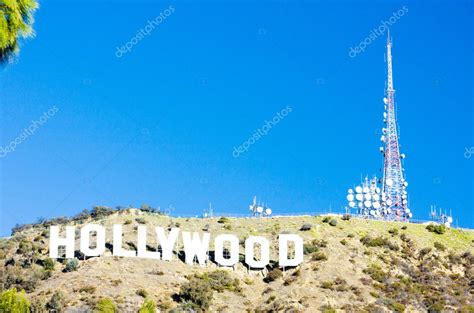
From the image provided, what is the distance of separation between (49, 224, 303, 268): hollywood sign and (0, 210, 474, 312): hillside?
2.78ft

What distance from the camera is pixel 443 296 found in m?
72.9

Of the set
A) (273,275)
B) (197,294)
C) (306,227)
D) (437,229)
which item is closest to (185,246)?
(197,294)

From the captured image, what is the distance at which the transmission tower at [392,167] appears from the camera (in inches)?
3703

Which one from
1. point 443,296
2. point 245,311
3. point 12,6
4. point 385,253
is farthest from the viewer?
point 385,253

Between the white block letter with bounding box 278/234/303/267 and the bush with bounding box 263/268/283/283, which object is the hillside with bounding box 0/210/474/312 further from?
the white block letter with bounding box 278/234/303/267

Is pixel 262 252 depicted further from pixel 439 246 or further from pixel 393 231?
pixel 439 246

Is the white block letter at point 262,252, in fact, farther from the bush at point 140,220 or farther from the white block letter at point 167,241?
the bush at point 140,220

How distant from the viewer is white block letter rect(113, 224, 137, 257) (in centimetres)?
7088

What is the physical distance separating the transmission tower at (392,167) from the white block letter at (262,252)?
24390mm

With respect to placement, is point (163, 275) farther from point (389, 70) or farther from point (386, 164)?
point (389, 70)

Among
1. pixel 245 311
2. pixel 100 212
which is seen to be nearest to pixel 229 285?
pixel 245 311

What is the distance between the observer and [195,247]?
239ft

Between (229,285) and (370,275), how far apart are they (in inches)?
559

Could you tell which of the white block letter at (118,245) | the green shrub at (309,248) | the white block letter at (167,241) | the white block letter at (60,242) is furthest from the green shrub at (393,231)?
the white block letter at (60,242)
